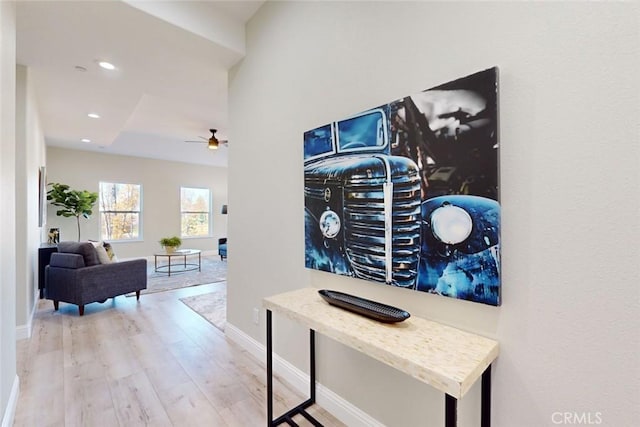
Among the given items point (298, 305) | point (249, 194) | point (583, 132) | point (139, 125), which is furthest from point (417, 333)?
point (139, 125)

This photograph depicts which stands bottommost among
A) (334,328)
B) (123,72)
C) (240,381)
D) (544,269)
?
(240,381)

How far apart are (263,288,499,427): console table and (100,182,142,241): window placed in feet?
24.6

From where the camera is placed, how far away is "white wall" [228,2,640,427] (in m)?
0.84

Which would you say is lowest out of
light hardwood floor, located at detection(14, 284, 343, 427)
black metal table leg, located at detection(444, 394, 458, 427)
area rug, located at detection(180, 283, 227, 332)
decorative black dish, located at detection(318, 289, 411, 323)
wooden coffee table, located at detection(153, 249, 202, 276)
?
light hardwood floor, located at detection(14, 284, 343, 427)

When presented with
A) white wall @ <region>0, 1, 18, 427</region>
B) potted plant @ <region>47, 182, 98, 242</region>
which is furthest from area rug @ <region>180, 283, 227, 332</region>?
potted plant @ <region>47, 182, 98, 242</region>

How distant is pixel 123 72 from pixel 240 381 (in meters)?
3.14

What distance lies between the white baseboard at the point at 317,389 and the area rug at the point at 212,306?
65cm

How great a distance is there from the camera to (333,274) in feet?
5.75

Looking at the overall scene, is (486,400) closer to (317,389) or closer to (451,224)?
(451,224)

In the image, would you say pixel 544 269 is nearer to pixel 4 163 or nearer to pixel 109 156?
pixel 4 163

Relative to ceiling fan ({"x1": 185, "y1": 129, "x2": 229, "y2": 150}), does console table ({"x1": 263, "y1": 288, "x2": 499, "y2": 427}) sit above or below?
below

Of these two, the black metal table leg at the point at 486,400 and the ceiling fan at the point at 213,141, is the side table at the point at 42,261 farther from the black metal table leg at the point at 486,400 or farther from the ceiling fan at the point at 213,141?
the black metal table leg at the point at 486,400

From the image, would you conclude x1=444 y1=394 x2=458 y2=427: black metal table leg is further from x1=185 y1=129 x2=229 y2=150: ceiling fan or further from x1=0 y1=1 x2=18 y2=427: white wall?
x1=185 y1=129 x2=229 y2=150: ceiling fan

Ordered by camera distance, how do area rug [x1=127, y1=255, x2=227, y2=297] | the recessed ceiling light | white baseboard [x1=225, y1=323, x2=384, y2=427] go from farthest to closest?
1. area rug [x1=127, y1=255, x2=227, y2=297]
2. the recessed ceiling light
3. white baseboard [x1=225, y1=323, x2=384, y2=427]
